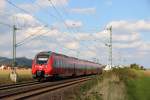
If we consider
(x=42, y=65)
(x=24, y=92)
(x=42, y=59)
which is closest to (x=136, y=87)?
(x=24, y=92)

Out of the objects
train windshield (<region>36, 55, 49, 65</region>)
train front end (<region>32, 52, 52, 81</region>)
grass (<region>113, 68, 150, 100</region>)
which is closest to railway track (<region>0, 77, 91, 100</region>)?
grass (<region>113, 68, 150, 100</region>)

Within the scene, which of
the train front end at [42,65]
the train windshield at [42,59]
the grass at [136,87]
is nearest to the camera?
the grass at [136,87]

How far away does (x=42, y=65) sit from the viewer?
163ft

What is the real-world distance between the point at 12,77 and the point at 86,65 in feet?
106

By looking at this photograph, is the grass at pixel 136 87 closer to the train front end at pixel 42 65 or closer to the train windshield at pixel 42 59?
the train front end at pixel 42 65

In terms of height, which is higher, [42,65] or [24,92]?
[42,65]

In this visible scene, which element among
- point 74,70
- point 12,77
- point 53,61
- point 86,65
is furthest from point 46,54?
point 86,65

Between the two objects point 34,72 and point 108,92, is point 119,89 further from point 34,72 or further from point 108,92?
point 34,72

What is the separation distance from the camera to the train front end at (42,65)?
49.3 metres

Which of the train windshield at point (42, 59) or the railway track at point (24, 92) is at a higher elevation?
the train windshield at point (42, 59)

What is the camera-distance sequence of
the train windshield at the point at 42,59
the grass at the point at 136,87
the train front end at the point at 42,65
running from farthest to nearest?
the train windshield at the point at 42,59
the train front end at the point at 42,65
the grass at the point at 136,87

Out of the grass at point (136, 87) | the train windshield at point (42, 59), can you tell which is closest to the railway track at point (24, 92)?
the grass at point (136, 87)

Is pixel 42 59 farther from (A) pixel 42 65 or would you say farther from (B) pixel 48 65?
(B) pixel 48 65

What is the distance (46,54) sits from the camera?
50094 millimetres
